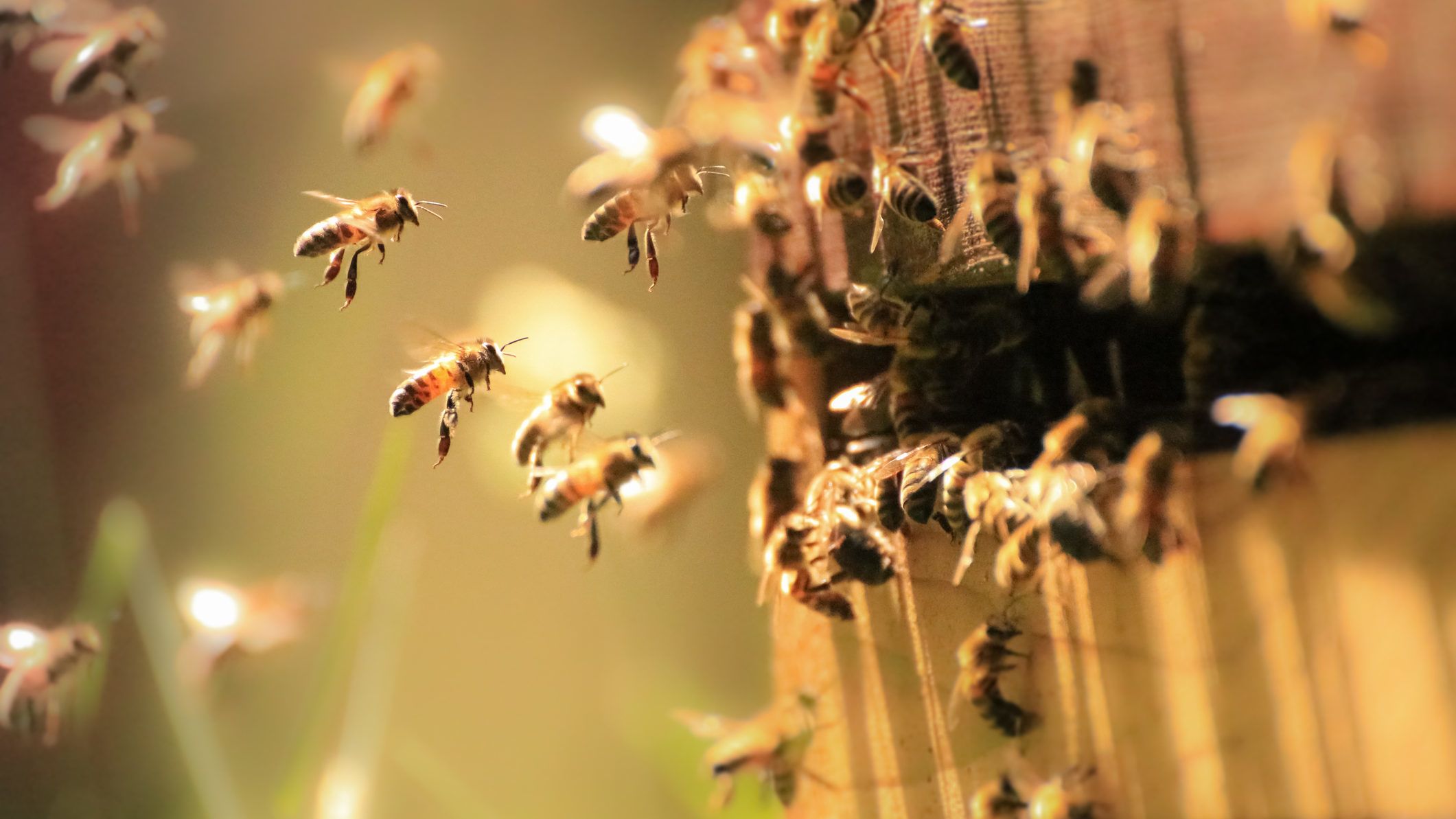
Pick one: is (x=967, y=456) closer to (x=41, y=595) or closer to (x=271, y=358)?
(x=271, y=358)

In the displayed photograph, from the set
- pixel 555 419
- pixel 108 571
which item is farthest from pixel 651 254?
pixel 108 571

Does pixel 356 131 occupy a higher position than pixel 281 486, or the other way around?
pixel 356 131

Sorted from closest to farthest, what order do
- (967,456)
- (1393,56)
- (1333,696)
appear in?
(1393,56) → (1333,696) → (967,456)

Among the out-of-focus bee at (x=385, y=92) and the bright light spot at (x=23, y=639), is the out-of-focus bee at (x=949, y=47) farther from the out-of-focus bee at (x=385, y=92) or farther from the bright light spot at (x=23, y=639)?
the bright light spot at (x=23, y=639)

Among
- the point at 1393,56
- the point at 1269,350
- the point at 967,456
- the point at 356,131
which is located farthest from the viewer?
the point at 356,131

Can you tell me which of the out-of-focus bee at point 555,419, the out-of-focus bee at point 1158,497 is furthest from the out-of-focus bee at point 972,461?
the out-of-focus bee at point 555,419

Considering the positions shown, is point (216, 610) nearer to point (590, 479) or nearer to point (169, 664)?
point (169, 664)

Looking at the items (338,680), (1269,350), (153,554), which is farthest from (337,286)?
(1269,350)

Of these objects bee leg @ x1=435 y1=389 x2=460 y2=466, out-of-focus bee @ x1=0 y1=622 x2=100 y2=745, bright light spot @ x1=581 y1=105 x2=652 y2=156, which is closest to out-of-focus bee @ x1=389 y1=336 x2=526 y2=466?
bee leg @ x1=435 y1=389 x2=460 y2=466
